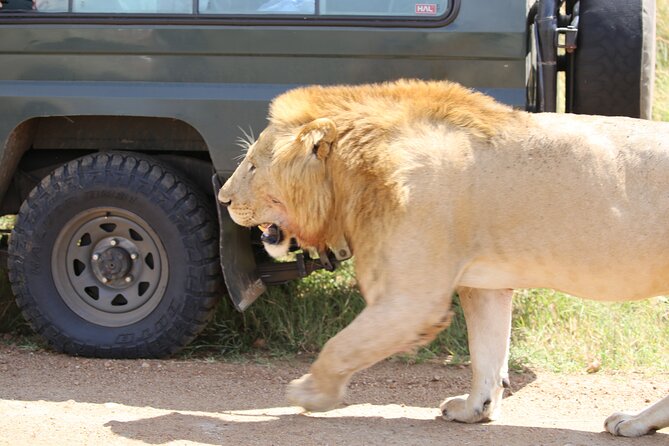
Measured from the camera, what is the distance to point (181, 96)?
17.9 ft

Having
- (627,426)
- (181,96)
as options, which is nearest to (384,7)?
(181,96)

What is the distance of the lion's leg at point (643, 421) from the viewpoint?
15.1ft

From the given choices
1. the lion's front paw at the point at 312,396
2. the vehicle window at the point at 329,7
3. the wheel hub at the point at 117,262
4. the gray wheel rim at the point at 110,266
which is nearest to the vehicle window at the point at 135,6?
the vehicle window at the point at 329,7

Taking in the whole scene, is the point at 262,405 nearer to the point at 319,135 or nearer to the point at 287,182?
the point at 287,182

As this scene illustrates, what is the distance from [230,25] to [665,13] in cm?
739

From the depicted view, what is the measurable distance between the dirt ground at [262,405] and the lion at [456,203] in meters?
0.32

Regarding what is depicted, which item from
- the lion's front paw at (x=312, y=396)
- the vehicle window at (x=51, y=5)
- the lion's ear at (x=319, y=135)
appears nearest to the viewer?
the lion's front paw at (x=312, y=396)

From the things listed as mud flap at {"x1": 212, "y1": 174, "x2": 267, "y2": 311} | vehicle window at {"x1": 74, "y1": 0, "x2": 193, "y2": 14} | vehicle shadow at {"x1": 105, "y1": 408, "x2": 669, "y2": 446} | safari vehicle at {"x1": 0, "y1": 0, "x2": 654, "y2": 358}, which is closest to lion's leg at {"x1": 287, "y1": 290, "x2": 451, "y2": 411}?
vehicle shadow at {"x1": 105, "y1": 408, "x2": 669, "y2": 446}

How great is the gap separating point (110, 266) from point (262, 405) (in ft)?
3.99

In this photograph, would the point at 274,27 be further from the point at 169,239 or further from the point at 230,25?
the point at 169,239

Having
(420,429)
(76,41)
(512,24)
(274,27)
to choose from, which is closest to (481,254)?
(420,429)

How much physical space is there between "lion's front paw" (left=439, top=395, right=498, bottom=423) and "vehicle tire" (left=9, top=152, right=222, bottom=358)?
4.94ft

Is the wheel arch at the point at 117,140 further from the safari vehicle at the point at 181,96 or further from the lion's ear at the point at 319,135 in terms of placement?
the lion's ear at the point at 319,135

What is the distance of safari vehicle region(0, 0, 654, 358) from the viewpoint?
5289 mm
